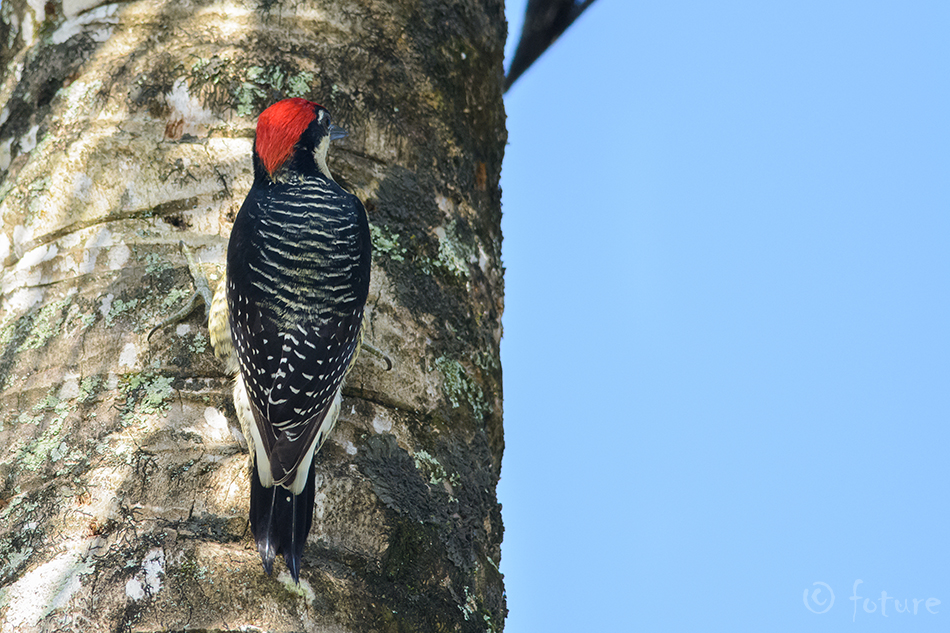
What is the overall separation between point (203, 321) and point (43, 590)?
0.78 metres

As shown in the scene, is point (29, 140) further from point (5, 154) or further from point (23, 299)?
point (23, 299)

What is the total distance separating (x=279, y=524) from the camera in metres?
1.99

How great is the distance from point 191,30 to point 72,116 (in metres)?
0.45

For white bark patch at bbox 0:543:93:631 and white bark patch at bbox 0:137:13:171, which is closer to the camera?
white bark patch at bbox 0:543:93:631

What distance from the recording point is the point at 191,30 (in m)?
2.92

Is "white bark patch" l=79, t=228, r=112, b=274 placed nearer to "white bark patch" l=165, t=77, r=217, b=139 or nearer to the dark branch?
"white bark patch" l=165, t=77, r=217, b=139

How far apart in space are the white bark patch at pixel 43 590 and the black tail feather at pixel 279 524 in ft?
1.19

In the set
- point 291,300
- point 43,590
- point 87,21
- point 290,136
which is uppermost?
point 290,136

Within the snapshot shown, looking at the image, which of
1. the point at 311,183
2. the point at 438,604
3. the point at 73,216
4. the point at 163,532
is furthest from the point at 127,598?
Result: the point at 311,183

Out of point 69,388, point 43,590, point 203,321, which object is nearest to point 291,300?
point 203,321

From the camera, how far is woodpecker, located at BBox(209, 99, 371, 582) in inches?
90.8

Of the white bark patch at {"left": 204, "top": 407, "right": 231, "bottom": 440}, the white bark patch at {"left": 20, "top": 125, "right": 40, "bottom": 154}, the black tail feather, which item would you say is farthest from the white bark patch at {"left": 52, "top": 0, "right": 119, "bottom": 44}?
the black tail feather

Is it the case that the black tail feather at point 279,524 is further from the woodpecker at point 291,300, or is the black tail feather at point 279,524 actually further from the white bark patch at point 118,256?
the white bark patch at point 118,256

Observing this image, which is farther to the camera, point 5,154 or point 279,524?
point 5,154
